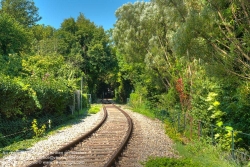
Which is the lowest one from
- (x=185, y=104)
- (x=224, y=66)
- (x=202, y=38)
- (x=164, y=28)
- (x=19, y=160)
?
(x=19, y=160)

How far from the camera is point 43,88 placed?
13.2 meters

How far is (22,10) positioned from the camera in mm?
53406

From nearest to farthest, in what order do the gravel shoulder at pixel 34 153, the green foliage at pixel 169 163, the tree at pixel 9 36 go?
1. the green foliage at pixel 169 163
2. the gravel shoulder at pixel 34 153
3. the tree at pixel 9 36

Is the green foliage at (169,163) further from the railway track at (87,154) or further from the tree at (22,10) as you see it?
the tree at (22,10)

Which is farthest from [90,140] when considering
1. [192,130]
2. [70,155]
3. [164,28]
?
[164,28]

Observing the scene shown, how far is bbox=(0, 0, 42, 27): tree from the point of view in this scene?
49.3 metres

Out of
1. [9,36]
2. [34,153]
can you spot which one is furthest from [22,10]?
[34,153]

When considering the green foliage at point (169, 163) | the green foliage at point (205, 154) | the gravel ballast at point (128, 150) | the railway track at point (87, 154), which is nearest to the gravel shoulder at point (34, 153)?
the gravel ballast at point (128, 150)

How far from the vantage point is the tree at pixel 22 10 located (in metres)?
49.3

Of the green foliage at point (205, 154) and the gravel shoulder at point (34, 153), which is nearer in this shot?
the green foliage at point (205, 154)

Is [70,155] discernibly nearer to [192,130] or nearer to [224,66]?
[224,66]

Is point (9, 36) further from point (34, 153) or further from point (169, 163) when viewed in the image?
point (169, 163)

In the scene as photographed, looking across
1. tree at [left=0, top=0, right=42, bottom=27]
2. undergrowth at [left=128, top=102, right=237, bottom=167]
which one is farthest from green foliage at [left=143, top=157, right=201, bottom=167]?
tree at [left=0, top=0, right=42, bottom=27]

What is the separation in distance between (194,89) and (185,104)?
215cm
